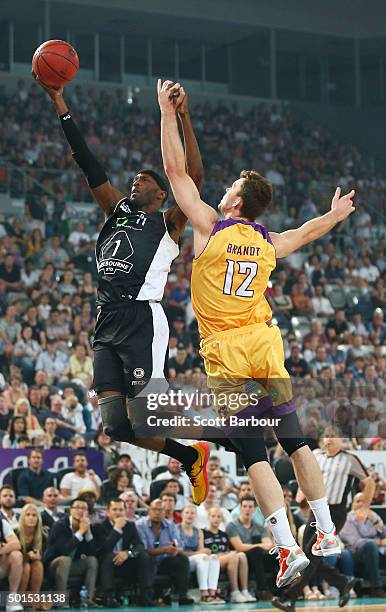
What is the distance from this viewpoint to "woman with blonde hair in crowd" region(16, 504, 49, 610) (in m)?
11.7

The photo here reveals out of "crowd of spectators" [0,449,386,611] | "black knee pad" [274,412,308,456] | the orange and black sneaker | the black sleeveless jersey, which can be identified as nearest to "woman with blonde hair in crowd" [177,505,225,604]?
"crowd of spectators" [0,449,386,611]

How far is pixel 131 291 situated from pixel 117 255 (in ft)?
0.90

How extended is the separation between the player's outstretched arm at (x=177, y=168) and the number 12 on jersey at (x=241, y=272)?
1.13 feet

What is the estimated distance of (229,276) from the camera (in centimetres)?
720

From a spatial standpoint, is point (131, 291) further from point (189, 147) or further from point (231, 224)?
point (189, 147)

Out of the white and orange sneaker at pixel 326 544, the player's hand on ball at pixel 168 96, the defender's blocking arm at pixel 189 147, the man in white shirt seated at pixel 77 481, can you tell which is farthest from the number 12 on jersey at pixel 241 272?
the man in white shirt seated at pixel 77 481

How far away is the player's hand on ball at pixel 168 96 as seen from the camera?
707 cm

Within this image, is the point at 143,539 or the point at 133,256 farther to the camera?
the point at 143,539

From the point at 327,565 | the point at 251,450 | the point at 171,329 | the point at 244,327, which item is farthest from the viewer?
the point at 171,329

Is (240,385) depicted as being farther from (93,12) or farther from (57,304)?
(93,12)

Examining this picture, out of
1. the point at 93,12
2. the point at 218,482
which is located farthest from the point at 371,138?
the point at 218,482

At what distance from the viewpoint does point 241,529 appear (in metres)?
13.2

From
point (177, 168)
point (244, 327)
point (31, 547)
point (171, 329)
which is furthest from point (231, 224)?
point (171, 329)

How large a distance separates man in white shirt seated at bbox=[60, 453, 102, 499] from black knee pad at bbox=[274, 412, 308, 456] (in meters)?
5.97
